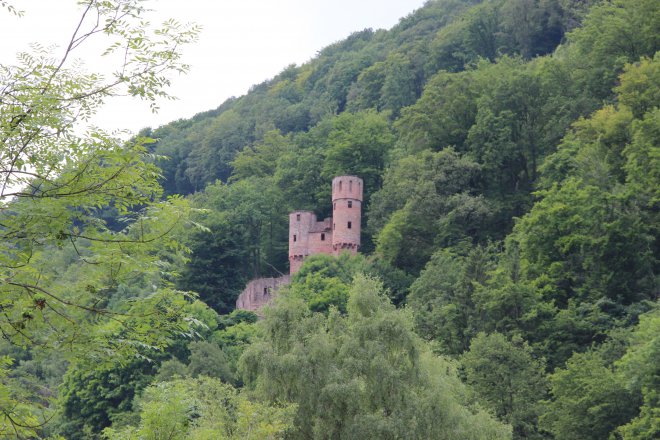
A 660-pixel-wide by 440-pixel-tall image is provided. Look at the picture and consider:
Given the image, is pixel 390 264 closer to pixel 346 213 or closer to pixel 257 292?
pixel 346 213

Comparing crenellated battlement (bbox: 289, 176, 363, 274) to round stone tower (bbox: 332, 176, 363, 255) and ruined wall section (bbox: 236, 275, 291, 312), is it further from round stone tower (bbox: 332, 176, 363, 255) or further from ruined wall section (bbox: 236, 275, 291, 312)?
ruined wall section (bbox: 236, 275, 291, 312)

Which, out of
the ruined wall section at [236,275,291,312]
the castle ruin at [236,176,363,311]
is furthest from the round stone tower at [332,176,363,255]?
the ruined wall section at [236,275,291,312]

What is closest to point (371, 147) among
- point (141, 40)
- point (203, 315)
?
point (203, 315)

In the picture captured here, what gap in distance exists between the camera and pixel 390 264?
5328cm

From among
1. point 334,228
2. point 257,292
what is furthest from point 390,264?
point 257,292

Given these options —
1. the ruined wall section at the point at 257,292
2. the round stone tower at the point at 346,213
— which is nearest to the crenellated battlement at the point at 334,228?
the round stone tower at the point at 346,213

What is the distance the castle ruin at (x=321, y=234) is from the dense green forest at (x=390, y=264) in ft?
4.78

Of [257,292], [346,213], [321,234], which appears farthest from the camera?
[321,234]

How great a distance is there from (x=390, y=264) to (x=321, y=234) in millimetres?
8212

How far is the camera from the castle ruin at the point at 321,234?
194 ft

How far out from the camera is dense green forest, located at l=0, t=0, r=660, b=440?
990 centimetres

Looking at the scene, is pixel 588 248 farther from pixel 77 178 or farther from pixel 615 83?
pixel 77 178

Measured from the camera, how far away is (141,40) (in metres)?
10.6

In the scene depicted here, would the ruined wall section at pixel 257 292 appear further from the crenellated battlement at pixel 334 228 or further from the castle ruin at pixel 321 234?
the crenellated battlement at pixel 334 228
